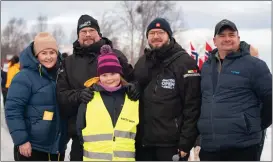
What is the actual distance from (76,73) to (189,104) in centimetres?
125

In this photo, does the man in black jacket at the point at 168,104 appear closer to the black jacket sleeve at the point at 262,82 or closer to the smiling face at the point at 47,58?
the black jacket sleeve at the point at 262,82

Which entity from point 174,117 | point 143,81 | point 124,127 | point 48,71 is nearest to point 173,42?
point 143,81

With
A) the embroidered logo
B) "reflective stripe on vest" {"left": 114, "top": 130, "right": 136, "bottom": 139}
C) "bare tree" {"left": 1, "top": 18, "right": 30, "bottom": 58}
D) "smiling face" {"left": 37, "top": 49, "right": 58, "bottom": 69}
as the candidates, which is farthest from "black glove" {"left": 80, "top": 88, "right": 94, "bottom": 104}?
"bare tree" {"left": 1, "top": 18, "right": 30, "bottom": 58}

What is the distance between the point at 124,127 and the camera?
3.99 meters

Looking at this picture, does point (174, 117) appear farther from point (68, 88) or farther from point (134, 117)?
point (68, 88)

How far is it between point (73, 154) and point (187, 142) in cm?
122

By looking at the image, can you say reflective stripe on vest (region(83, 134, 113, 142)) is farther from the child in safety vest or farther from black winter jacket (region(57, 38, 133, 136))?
black winter jacket (region(57, 38, 133, 136))

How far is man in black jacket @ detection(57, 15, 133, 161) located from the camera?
4449 mm

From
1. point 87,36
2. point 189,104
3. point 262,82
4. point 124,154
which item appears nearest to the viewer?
point 262,82

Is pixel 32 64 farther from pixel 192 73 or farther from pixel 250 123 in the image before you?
pixel 250 123

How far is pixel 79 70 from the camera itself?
456 centimetres

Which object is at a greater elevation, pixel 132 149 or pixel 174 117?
pixel 174 117

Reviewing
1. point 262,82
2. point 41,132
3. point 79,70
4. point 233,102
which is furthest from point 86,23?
point 262,82

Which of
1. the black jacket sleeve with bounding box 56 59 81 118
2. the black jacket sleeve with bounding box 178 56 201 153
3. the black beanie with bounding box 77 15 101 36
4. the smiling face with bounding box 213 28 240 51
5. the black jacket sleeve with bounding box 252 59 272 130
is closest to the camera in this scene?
the black jacket sleeve with bounding box 252 59 272 130
